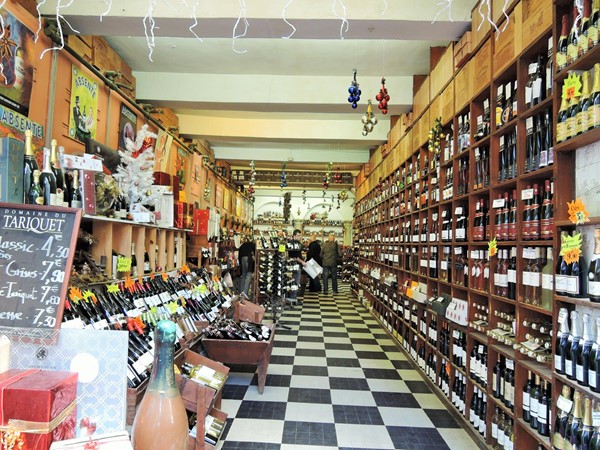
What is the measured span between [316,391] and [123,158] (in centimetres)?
298

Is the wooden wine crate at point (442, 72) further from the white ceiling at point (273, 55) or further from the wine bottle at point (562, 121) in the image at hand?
the wine bottle at point (562, 121)

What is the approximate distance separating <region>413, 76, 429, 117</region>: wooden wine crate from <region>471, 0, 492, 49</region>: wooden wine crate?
1423mm

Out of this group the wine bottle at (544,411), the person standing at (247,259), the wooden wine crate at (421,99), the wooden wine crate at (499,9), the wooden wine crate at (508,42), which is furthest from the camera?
the person standing at (247,259)

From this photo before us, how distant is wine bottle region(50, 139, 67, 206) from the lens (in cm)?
254

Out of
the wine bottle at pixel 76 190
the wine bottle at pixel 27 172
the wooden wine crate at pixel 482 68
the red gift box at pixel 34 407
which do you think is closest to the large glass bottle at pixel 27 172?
the wine bottle at pixel 27 172

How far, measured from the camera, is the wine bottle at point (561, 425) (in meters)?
2.03

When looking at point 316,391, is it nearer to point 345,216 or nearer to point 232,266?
point 232,266

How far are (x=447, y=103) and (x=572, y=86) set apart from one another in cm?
211

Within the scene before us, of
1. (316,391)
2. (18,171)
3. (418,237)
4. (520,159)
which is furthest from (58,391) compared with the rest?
(418,237)

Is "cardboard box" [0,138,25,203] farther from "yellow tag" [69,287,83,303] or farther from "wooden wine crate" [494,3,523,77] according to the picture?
"wooden wine crate" [494,3,523,77]

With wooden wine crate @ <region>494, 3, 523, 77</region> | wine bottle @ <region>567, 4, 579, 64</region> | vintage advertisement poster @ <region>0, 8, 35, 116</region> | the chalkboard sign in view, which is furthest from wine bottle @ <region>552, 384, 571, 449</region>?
vintage advertisement poster @ <region>0, 8, 35, 116</region>

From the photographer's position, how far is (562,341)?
2.08 m

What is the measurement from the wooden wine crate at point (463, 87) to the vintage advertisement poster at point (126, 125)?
138 inches

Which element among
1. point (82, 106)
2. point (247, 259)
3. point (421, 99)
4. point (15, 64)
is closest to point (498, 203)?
point (421, 99)
